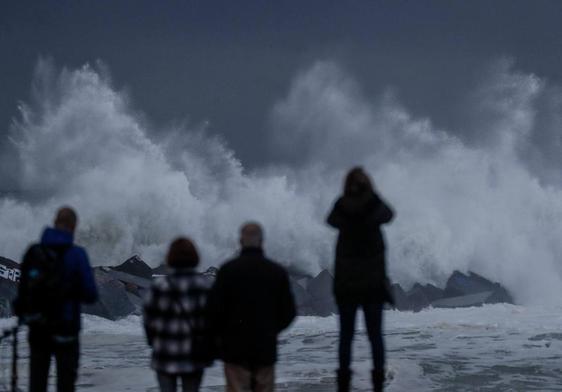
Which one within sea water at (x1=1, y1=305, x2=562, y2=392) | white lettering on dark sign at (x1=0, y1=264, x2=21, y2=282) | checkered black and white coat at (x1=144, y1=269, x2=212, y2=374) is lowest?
sea water at (x1=1, y1=305, x2=562, y2=392)

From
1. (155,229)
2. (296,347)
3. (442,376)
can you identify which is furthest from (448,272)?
(442,376)

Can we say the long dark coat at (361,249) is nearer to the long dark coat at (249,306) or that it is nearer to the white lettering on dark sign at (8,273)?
the long dark coat at (249,306)

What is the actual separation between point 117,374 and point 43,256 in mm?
4949

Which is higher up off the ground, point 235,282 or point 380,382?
point 235,282

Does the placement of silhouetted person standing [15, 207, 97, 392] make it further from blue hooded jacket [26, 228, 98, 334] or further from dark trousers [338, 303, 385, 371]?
dark trousers [338, 303, 385, 371]

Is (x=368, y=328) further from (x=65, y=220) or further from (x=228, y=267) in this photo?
(x=65, y=220)

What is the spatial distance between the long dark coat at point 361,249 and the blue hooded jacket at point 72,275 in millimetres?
1608

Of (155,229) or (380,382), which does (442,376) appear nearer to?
(380,382)

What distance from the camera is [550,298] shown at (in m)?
27.0

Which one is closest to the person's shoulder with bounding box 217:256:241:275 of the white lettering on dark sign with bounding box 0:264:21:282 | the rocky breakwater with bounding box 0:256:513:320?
A: the rocky breakwater with bounding box 0:256:513:320

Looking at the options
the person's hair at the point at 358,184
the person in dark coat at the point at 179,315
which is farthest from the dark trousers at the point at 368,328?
the person in dark coat at the point at 179,315

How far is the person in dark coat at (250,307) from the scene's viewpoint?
16.6ft

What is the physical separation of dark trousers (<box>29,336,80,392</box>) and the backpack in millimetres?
136

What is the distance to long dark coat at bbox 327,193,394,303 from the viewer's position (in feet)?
19.2
